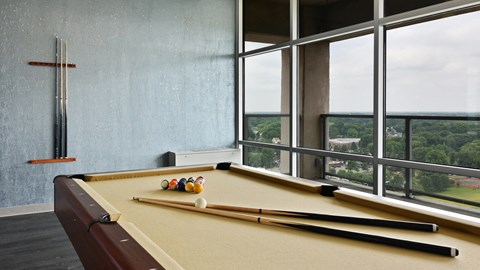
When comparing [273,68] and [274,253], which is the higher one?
[273,68]

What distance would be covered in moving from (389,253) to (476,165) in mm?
2438

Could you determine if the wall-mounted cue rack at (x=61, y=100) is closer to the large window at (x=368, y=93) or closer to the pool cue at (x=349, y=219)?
the large window at (x=368, y=93)

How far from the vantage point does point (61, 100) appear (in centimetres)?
432

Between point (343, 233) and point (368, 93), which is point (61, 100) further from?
point (343, 233)

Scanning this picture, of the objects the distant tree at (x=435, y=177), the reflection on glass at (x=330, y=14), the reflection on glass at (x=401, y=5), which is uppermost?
the reflection on glass at (x=330, y=14)

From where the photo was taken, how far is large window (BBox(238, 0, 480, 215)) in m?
3.20

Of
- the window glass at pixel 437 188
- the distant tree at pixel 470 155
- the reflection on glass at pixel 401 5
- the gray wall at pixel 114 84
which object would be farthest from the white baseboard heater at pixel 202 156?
the distant tree at pixel 470 155

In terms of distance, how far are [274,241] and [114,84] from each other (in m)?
3.88

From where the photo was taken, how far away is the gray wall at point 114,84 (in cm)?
413

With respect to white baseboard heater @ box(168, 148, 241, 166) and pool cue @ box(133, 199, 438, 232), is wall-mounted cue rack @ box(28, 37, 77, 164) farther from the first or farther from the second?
pool cue @ box(133, 199, 438, 232)

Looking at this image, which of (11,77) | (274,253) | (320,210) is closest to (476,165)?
(320,210)

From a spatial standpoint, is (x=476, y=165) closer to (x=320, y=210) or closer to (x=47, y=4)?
(x=320, y=210)

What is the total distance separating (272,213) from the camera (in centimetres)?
168

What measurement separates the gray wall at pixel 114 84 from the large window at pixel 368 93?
1.87ft
